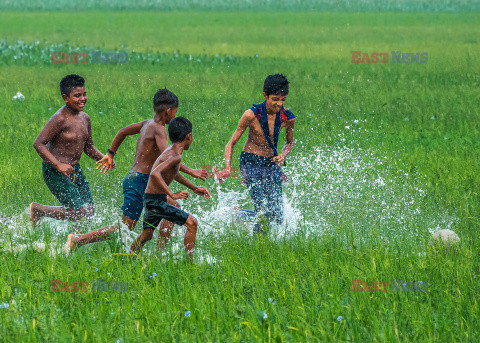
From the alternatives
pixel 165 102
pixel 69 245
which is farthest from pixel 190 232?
pixel 165 102

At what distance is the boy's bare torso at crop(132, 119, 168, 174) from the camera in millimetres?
6551

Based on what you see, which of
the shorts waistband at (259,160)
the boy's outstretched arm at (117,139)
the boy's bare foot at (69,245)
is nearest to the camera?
the boy's bare foot at (69,245)

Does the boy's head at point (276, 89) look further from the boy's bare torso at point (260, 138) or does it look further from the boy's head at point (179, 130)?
the boy's head at point (179, 130)

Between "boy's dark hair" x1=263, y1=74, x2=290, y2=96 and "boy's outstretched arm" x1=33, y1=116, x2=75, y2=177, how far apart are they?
1945mm

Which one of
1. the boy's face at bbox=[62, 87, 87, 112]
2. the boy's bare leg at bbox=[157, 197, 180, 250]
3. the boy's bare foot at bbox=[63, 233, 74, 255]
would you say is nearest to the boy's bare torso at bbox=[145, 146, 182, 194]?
the boy's bare leg at bbox=[157, 197, 180, 250]

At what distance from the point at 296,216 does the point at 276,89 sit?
56.1 inches

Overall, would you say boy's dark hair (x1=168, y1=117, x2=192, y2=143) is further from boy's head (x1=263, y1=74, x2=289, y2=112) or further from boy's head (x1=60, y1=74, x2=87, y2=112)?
boy's head (x1=60, y1=74, x2=87, y2=112)

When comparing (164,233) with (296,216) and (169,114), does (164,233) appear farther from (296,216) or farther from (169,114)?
(296,216)

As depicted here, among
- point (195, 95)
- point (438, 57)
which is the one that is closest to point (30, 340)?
point (195, 95)

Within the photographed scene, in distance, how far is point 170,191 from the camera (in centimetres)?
599

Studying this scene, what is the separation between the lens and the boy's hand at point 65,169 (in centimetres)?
676

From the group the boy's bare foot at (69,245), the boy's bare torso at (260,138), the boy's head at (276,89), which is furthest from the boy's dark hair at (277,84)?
the boy's bare foot at (69,245)

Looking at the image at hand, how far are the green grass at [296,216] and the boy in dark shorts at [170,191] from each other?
27cm

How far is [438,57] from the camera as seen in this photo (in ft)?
69.1
